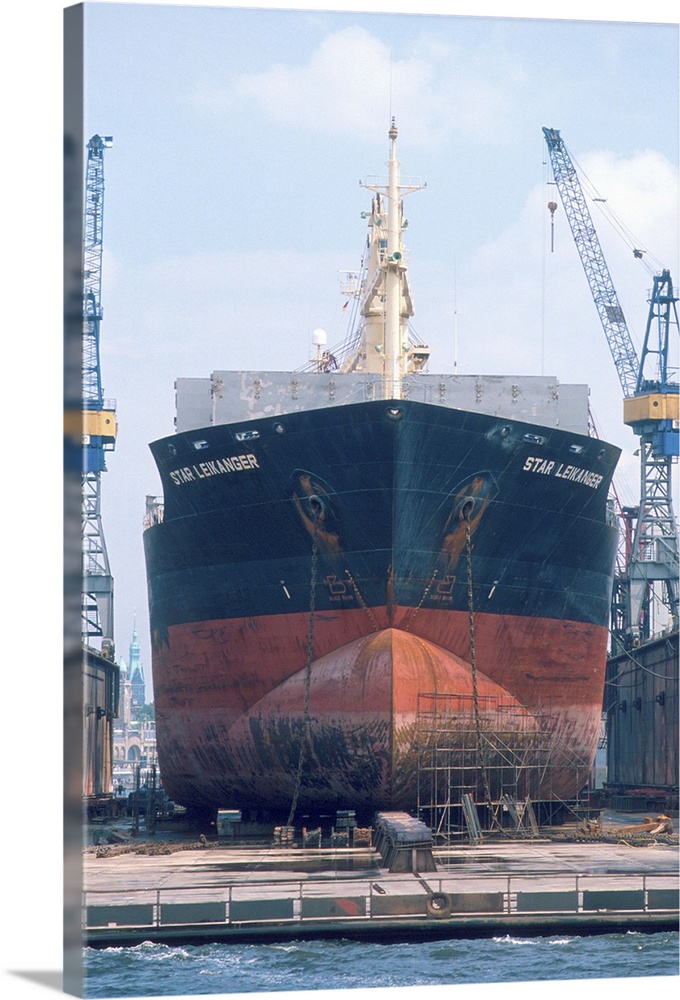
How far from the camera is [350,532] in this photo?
21219mm

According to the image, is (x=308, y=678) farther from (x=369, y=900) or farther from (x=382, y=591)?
(x=369, y=900)

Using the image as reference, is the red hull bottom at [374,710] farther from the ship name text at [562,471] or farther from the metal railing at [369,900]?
the metal railing at [369,900]

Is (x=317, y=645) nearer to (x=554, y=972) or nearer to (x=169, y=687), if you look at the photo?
(x=169, y=687)

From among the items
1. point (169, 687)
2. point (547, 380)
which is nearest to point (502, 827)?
point (169, 687)

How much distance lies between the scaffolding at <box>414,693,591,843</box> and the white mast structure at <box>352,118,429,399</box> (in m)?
5.09

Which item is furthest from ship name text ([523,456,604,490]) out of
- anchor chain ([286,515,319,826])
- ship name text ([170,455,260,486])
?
ship name text ([170,455,260,486])

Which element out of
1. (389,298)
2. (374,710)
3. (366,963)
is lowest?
(366,963)

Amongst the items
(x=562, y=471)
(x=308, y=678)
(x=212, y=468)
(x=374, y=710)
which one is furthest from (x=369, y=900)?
(x=562, y=471)

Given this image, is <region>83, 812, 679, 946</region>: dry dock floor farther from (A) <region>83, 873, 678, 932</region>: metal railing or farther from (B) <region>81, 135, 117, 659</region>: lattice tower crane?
(B) <region>81, 135, 117, 659</region>: lattice tower crane

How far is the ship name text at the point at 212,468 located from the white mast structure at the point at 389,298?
249 centimetres

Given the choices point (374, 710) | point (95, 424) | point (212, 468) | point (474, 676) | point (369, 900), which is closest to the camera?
point (369, 900)

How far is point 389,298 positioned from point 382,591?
5.75 m

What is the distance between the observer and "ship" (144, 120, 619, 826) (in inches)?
802

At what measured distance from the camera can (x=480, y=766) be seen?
20.3 meters
